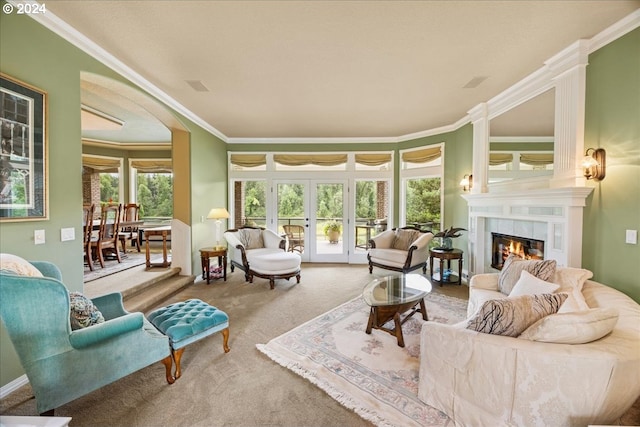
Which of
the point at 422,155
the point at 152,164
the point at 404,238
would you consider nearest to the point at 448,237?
the point at 404,238

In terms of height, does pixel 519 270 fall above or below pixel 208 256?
above

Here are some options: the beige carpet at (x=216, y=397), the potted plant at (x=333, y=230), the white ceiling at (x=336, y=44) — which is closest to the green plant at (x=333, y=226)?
the potted plant at (x=333, y=230)

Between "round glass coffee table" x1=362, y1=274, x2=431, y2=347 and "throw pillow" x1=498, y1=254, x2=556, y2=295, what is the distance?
2.43 feet

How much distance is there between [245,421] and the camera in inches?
67.0

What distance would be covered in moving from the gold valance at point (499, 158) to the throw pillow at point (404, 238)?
1.70 metres

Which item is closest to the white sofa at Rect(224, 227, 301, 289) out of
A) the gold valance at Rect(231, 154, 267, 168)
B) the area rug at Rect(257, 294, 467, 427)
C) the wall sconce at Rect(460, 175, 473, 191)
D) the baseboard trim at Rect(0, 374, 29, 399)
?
the area rug at Rect(257, 294, 467, 427)

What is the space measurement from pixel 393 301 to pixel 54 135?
335cm

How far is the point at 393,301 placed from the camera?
8.86 ft

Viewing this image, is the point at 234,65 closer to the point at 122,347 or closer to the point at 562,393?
the point at 122,347

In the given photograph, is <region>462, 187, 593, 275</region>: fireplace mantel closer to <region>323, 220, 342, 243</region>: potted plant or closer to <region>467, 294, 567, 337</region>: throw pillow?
<region>467, 294, 567, 337</region>: throw pillow

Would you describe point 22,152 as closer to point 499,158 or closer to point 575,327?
point 575,327

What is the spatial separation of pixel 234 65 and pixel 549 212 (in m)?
3.73

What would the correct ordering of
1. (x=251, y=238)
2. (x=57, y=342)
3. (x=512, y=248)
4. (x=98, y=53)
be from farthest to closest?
(x=251, y=238)
(x=512, y=248)
(x=98, y=53)
(x=57, y=342)

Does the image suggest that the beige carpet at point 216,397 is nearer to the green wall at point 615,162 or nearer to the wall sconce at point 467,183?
the green wall at point 615,162
